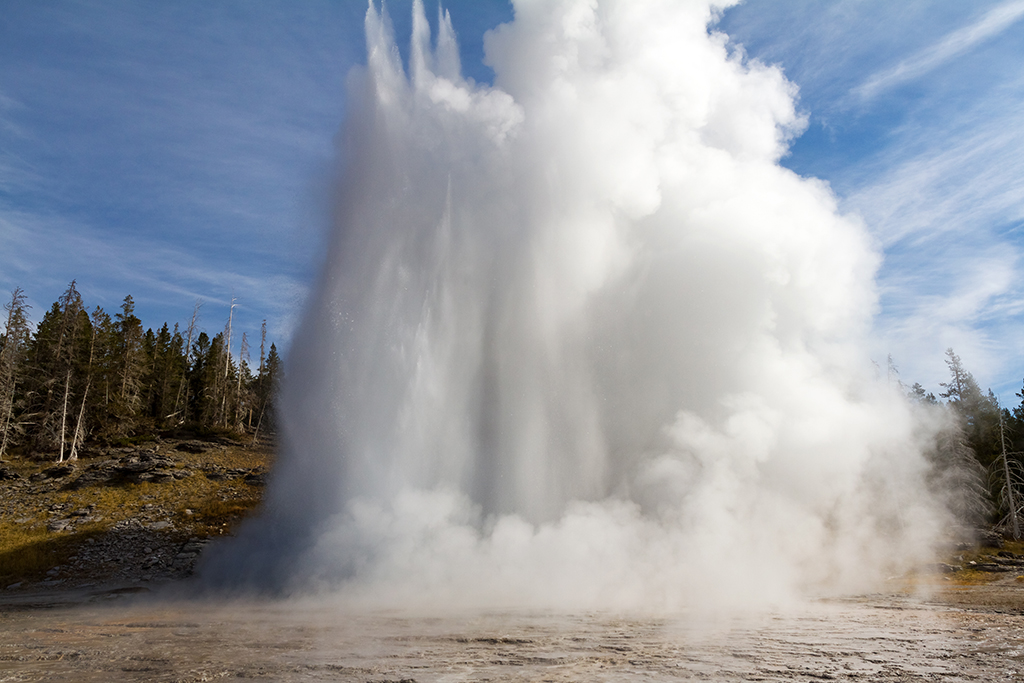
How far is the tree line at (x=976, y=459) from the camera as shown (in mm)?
29672

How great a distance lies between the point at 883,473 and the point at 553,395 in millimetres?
12497

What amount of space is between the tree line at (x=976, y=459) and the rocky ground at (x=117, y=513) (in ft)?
114

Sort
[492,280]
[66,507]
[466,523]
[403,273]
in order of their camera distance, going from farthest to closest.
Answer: [66,507] → [492,280] → [403,273] → [466,523]

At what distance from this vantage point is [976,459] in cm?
3362

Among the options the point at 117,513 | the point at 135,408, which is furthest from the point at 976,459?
the point at 135,408

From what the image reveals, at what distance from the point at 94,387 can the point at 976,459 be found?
5628 centimetres

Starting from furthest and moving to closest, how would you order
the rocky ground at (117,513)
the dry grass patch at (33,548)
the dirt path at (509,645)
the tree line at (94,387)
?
the tree line at (94,387), the rocky ground at (117,513), the dry grass patch at (33,548), the dirt path at (509,645)

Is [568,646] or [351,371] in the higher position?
[351,371]

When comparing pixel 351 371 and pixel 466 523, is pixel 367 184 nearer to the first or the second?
pixel 351 371

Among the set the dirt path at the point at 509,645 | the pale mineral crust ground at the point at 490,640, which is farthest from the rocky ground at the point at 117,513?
the dirt path at the point at 509,645

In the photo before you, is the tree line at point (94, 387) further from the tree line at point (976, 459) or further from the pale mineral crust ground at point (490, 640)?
the tree line at point (976, 459)

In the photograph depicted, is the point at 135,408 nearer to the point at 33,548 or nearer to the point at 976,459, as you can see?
the point at 33,548

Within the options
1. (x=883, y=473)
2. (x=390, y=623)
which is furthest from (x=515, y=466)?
(x=883, y=473)

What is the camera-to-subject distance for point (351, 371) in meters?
19.5
